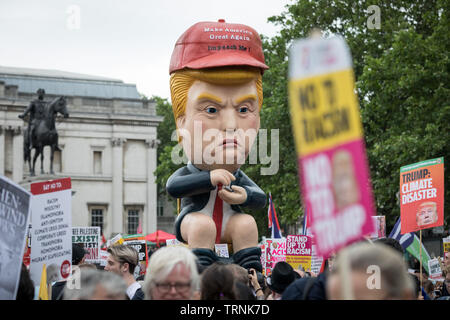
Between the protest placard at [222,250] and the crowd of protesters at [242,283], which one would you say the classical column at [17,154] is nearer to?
the protest placard at [222,250]

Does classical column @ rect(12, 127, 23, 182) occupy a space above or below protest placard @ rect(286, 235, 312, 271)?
above

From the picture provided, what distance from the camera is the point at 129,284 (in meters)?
6.16

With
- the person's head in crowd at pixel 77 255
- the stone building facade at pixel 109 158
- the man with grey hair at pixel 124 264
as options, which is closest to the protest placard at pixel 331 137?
the man with grey hair at pixel 124 264

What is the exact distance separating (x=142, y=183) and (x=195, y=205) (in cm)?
4888

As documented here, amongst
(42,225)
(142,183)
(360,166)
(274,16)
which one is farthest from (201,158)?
(142,183)

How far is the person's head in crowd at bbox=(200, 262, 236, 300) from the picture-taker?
13.3ft

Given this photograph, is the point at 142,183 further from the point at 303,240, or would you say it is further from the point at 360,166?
the point at 360,166

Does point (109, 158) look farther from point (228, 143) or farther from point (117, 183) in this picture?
point (228, 143)

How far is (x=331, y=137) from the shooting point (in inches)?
108

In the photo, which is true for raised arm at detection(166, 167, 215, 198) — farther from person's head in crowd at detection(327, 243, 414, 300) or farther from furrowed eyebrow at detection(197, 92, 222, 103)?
person's head in crowd at detection(327, 243, 414, 300)

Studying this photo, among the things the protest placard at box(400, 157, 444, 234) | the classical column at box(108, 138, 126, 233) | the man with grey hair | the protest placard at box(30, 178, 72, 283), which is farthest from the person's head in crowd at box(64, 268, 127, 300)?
the classical column at box(108, 138, 126, 233)

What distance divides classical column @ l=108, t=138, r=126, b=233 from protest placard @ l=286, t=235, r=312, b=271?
4741cm

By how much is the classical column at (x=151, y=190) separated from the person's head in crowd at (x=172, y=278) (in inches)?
2022

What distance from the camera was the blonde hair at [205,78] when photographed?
717 centimetres
